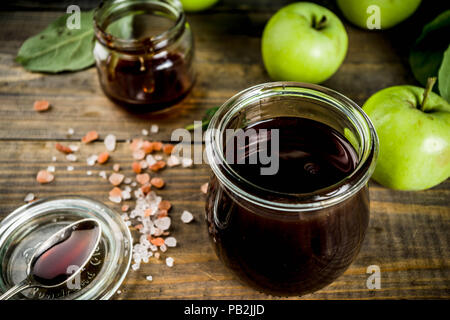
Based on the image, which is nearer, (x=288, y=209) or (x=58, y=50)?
(x=288, y=209)

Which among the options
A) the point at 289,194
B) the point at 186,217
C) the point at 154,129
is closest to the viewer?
the point at 289,194

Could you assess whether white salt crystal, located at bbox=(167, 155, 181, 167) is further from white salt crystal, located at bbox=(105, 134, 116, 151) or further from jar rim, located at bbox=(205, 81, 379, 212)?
jar rim, located at bbox=(205, 81, 379, 212)

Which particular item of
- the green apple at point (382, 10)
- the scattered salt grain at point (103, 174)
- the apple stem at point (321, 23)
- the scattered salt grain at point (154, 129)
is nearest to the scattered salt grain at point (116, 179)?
the scattered salt grain at point (103, 174)

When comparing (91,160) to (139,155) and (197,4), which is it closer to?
(139,155)

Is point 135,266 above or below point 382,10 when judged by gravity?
below

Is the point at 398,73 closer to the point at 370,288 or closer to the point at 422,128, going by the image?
the point at 422,128

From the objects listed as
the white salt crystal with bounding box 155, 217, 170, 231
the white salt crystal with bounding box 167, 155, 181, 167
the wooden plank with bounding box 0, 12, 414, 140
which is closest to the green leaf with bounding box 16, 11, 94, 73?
the wooden plank with bounding box 0, 12, 414, 140

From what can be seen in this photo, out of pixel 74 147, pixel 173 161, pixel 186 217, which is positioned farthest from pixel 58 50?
pixel 186 217
